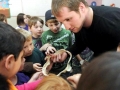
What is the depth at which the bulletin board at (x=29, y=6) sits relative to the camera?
3.79 meters

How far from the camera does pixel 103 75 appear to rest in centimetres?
29

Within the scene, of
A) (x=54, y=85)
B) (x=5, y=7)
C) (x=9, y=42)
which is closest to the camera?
(x=9, y=42)

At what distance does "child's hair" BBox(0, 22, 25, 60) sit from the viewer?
0.63 metres

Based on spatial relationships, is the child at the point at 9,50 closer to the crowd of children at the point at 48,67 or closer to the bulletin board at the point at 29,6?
the crowd of children at the point at 48,67

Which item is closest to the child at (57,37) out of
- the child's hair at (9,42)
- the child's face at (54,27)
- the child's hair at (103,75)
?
the child's face at (54,27)

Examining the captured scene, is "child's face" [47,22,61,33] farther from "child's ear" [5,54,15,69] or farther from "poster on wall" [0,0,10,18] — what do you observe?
"poster on wall" [0,0,10,18]

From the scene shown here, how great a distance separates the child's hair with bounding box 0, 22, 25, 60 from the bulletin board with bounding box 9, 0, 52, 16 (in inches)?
128

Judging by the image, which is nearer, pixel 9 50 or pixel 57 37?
pixel 9 50

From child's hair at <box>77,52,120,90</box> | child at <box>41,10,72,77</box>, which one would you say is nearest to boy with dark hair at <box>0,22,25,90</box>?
child's hair at <box>77,52,120,90</box>

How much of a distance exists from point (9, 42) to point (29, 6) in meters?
3.34

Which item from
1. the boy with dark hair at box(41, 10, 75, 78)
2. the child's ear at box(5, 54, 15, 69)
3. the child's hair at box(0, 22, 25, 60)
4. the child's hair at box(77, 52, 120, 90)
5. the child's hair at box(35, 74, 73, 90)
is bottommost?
the boy with dark hair at box(41, 10, 75, 78)

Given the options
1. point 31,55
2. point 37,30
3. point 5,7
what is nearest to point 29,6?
point 5,7

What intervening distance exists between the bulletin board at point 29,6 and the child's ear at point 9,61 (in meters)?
3.30

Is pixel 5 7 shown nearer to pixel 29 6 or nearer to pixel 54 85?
pixel 29 6
